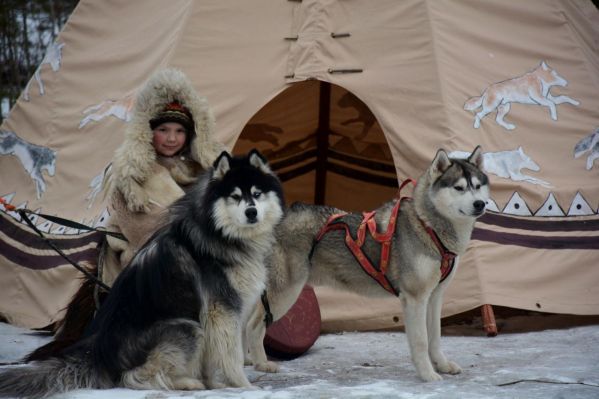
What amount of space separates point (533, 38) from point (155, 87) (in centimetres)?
321

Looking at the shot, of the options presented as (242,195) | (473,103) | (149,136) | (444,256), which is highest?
(473,103)

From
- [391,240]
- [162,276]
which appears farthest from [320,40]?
[162,276]

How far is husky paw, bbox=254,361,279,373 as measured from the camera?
196 inches

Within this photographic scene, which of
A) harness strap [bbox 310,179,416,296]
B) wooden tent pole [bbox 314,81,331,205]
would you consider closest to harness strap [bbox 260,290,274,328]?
harness strap [bbox 310,179,416,296]

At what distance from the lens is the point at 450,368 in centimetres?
471

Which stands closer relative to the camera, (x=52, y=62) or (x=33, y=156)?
(x=33, y=156)

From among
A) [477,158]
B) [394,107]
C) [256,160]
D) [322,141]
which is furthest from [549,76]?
[256,160]

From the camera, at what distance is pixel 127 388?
13.1ft

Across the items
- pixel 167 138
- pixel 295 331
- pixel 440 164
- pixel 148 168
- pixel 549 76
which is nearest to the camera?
pixel 440 164

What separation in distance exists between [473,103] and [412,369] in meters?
2.23

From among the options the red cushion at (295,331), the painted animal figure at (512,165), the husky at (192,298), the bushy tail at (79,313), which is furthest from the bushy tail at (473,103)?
the bushy tail at (79,313)

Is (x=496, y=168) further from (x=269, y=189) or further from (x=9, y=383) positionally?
(x=9, y=383)

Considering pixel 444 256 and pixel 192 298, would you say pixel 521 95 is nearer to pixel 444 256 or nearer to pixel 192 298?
pixel 444 256

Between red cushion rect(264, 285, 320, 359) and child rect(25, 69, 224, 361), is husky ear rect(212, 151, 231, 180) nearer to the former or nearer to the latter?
child rect(25, 69, 224, 361)
